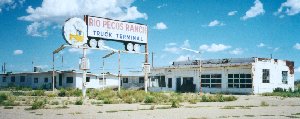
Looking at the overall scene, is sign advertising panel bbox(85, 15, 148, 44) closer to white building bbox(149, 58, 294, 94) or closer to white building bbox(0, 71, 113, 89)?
white building bbox(149, 58, 294, 94)

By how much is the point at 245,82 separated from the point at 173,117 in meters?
26.8

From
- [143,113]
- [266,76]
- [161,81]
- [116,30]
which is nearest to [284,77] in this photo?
[266,76]

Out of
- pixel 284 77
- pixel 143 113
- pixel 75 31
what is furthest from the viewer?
pixel 284 77

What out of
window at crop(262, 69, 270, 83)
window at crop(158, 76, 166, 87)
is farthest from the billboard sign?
window at crop(158, 76, 166, 87)

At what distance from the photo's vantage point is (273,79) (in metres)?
40.2

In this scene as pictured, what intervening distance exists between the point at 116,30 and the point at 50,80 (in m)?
28.1

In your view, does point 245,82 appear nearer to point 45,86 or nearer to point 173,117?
point 173,117

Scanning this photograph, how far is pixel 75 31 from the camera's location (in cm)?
2727

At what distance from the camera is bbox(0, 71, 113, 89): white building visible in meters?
53.6

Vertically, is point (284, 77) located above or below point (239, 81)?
above

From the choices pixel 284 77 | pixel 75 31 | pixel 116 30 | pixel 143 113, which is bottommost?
pixel 143 113

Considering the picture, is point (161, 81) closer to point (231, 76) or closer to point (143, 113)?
point (231, 76)

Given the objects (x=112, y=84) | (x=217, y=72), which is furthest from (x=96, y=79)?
(x=217, y=72)

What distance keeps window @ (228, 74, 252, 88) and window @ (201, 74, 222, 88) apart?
1462mm
